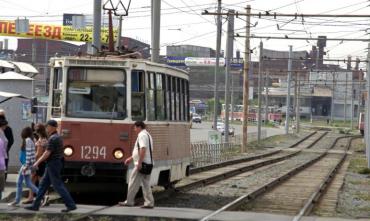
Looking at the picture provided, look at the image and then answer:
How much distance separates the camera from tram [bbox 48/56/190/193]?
49.0 ft

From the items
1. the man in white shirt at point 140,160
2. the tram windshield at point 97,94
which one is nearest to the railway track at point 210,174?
the man in white shirt at point 140,160

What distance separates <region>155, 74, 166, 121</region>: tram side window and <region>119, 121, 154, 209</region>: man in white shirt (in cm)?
151

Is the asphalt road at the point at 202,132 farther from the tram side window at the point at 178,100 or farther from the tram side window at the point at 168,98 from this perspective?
the tram side window at the point at 168,98

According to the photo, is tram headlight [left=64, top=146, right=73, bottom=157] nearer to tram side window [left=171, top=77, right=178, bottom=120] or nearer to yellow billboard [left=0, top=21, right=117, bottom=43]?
tram side window [left=171, top=77, right=178, bottom=120]

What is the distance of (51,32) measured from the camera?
1837 inches

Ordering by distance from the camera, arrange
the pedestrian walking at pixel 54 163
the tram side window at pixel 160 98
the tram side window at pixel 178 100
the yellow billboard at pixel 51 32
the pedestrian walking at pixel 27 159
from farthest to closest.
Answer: the yellow billboard at pixel 51 32 < the tram side window at pixel 178 100 < the tram side window at pixel 160 98 < the pedestrian walking at pixel 27 159 < the pedestrian walking at pixel 54 163

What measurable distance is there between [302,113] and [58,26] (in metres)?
130

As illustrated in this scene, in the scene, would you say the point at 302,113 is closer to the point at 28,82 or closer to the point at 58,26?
the point at 58,26

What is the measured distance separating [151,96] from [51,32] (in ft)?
106

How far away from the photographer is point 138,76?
50.2 ft

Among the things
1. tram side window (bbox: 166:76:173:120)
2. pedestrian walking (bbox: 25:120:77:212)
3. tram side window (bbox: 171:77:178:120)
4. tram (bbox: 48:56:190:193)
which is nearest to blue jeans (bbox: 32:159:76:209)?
pedestrian walking (bbox: 25:120:77:212)

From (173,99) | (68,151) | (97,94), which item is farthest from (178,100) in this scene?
(68,151)

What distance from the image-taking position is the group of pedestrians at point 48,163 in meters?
13.2

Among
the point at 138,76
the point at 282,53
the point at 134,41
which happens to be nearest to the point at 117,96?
the point at 138,76
